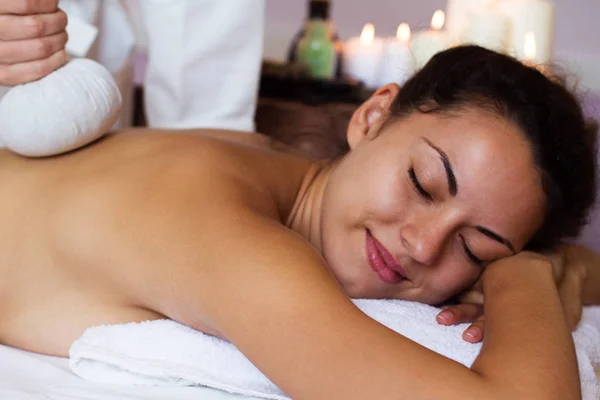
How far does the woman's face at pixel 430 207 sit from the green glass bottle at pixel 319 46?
1.17 metres

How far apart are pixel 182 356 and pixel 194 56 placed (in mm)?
906

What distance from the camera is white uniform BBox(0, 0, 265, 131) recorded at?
1.66 m

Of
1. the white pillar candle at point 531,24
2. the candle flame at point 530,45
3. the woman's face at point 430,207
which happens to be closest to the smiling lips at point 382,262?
the woman's face at point 430,207

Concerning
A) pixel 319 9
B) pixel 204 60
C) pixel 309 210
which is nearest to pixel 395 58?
pixel 319 9

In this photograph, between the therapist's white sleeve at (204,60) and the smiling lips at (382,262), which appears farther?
the therapist's white sleeve at (204,60)

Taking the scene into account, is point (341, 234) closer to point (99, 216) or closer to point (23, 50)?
point (99, 216)

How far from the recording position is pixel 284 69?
81.9 inches

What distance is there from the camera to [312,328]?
786 millimetres

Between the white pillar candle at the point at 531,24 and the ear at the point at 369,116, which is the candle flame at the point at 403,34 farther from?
the ear at the point at 369,116

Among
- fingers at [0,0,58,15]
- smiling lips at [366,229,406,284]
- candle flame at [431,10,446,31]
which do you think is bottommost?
smiling lips at [366,229,406,284]

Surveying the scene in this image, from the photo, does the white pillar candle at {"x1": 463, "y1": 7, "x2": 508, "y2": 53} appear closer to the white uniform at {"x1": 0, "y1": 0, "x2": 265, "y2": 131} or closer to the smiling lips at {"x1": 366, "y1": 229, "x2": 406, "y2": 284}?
the white uniform at {"x1": 0, "y1": 0, "x2": 265, "y2": 131}

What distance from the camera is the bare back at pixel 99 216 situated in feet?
3.16

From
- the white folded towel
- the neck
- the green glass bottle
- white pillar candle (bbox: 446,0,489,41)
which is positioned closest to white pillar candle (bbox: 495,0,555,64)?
white pillar candle (bbox: 446,0,489,41)

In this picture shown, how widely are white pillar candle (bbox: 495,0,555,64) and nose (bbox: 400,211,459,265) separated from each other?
949 mm
